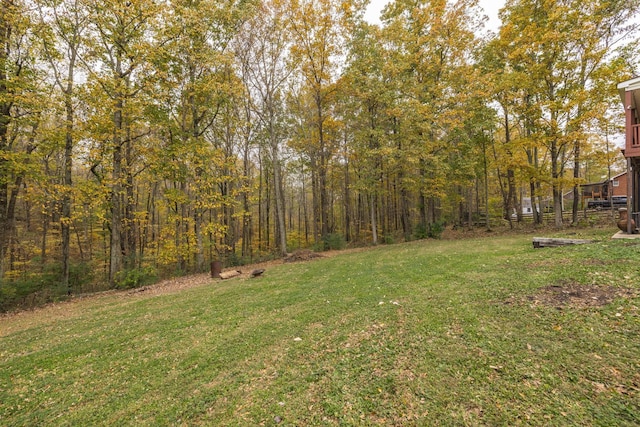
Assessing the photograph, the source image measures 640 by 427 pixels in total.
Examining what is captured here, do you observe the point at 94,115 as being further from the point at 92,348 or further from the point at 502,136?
the point at 502,136

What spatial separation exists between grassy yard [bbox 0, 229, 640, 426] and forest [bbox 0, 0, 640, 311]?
7340 mm

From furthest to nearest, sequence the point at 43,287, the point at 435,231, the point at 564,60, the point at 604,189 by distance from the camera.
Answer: the point at 604,189 → the point at 435,231 → the point at 564,60 → the point at 43,287

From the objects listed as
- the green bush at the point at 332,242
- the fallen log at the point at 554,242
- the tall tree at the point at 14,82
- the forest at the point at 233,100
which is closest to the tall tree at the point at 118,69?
the forest at the point at 233,100

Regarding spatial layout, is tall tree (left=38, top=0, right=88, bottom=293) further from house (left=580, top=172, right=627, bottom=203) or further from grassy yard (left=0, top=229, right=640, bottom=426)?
house (left=580, top=172, right=627, bottom=203)

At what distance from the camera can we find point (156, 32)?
35.7 feet

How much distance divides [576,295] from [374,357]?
3.55 metres

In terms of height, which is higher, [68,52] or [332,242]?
[68,52]

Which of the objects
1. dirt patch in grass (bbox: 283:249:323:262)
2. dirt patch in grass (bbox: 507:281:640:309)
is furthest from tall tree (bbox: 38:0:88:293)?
dirt patch in grass (bbox: 507:281:640:309)

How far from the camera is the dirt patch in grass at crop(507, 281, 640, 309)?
3646mm

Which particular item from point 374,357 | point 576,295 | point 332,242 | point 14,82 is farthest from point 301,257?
point 14,82

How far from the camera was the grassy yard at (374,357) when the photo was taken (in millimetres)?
2326

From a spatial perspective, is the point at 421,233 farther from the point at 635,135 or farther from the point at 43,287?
the point at 43,287

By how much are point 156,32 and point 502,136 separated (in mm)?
27224

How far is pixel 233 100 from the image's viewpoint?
14.5 meters
